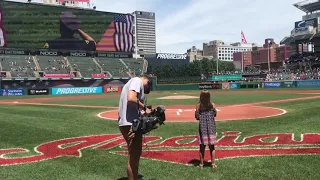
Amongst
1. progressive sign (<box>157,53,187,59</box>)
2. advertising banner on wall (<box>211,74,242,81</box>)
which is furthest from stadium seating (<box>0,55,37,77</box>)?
progressive sign (<box>157,53,187,59</box>)

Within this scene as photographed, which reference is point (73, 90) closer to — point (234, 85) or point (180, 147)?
point (234, 85)

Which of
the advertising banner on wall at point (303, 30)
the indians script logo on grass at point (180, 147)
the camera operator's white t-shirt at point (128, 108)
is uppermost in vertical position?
the advertising banner on wall at point (303, 30)

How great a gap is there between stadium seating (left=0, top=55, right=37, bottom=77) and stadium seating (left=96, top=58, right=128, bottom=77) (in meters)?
16.9

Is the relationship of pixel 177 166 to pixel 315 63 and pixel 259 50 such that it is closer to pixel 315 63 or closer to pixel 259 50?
pixel 315 63

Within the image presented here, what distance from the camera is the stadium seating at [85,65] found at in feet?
256

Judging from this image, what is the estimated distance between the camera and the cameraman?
555 centimetres

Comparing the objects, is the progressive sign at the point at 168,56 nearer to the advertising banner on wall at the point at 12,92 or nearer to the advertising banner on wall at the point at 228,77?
the advertising banner on wall at the point at 228,77

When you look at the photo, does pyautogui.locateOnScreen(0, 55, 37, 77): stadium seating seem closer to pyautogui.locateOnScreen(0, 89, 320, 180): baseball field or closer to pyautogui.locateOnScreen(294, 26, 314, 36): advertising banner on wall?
pyautogui.locateOnScreen(0, 89, 320, 180): baseball field

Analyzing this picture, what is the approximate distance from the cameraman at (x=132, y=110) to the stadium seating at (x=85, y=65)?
72.6 meters

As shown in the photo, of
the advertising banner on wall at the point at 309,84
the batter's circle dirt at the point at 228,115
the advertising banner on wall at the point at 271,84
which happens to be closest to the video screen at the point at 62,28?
the advertising banner on wall at the point at 271,84

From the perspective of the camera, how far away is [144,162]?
7867mm

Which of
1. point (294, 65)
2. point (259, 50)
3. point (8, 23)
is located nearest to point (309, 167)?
point (8, 23)

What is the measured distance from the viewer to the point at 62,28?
74.5 m

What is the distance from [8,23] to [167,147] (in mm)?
68667
